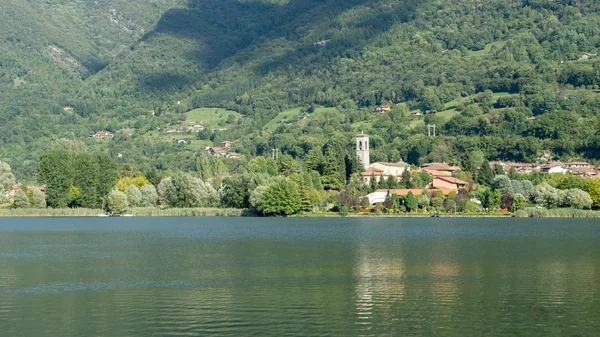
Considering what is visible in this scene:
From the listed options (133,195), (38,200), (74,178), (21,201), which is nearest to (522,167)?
(133,195)

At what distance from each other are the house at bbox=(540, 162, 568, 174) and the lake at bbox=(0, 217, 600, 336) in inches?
3137

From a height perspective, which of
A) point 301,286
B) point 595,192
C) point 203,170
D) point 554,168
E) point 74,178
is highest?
point 203,170

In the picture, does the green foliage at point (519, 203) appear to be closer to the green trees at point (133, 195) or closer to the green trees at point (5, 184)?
the green trees at point (133, 195)

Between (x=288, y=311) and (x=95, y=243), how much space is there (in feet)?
106

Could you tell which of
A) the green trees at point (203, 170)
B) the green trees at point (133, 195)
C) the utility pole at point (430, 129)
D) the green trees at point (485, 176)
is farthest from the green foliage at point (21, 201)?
the utility pole at point (430, 129)

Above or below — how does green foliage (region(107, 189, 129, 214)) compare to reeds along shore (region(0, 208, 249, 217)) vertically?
above

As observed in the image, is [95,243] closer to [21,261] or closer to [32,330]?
[21,261]

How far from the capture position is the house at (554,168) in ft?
463

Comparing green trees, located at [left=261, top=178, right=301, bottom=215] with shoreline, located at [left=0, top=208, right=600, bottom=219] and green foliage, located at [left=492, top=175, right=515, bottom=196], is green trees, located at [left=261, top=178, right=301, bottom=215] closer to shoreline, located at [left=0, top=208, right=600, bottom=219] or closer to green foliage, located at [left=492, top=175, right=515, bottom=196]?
shoreline, located at [left=0, top=208, right=600, bottom=219]

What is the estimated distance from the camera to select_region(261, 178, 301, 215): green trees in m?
100

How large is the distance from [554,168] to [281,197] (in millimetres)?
60037

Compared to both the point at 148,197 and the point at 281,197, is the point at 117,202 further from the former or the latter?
the point at 281,197

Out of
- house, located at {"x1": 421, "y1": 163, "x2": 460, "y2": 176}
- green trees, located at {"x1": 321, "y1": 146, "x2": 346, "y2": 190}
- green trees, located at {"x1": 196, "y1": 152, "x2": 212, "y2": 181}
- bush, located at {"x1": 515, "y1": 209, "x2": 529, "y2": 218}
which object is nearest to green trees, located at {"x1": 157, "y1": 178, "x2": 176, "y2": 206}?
green trees, located at {"x1": 196, "y1": 152, "x2": 212, "y2": 181}

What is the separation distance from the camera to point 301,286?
3566 cm
